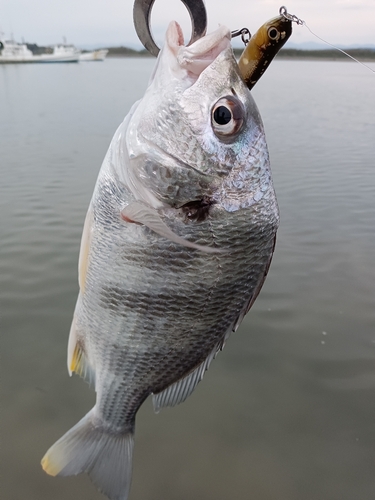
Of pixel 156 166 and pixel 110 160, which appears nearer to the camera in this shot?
pixel 156 166

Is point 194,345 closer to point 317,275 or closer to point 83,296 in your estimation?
point 83,296

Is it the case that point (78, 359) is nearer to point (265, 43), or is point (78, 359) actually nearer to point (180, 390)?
point (180, 390)

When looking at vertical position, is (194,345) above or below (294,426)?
above

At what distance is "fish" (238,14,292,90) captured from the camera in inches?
48.3

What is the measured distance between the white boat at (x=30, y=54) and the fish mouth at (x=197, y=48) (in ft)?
211

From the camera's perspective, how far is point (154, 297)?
1422mm

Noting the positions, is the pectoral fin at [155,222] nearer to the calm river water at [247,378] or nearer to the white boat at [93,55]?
the calm river water at [247,378]

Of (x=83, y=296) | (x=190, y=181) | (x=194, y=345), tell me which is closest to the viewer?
(x=190, y=181)

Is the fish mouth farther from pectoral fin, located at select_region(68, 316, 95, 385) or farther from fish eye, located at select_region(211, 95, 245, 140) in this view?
pectoral fin, located at select_region(68, 316, 95, 385)

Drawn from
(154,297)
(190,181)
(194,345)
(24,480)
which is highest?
(190,181)

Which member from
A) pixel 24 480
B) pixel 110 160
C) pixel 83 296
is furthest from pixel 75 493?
pixel 110 160

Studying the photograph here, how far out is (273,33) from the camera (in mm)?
1235

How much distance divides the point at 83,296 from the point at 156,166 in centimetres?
62

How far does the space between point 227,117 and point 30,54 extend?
7606cm
